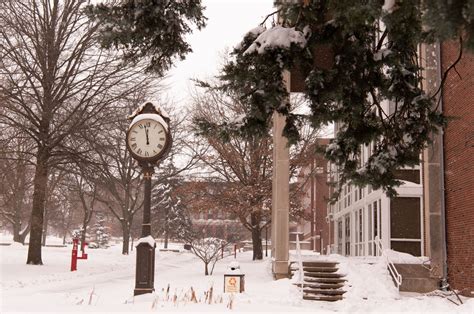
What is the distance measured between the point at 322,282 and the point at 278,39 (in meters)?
11.0

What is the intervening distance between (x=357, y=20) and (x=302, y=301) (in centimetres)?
951

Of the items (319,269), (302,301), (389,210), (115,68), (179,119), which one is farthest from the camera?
(179,119)

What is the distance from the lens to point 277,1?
5078 millimetres

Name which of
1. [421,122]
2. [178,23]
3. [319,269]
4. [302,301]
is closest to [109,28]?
[178,23]

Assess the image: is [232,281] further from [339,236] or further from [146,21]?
[339,236]

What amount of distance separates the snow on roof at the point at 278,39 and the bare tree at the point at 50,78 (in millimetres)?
13931

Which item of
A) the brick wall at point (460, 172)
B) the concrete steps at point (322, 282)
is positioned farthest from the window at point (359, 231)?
the brick wall at point (460, 172)

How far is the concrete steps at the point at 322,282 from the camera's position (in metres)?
14.0

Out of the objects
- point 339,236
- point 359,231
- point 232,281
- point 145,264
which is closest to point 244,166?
point 359,231

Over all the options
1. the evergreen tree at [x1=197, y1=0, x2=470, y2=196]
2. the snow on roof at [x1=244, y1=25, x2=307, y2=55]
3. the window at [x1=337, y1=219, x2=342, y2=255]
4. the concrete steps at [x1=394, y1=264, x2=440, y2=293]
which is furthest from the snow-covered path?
the window at [x1=337, y1=219, x2=342, y2=255]

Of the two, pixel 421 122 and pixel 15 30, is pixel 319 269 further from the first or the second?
pixel 15 30

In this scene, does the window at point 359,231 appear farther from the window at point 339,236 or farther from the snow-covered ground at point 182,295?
the window at point 339,236

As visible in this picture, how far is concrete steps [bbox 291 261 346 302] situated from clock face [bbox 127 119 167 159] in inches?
256

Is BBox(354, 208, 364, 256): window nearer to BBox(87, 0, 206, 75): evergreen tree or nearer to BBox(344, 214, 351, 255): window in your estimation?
BBox(344, 214, 351, 255): window
